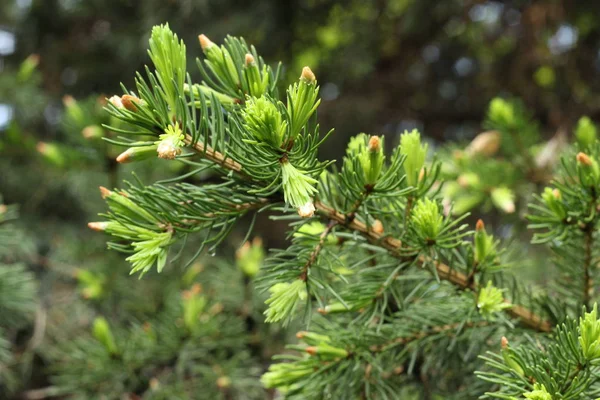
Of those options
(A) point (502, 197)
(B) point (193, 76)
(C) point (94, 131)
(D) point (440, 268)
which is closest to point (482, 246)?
(D) point (440, 268)

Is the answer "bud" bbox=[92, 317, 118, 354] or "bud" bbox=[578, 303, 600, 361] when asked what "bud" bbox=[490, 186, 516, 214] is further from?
"bud" bbox=[92, 317, 118, 354]

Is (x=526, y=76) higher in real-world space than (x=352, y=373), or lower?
higher

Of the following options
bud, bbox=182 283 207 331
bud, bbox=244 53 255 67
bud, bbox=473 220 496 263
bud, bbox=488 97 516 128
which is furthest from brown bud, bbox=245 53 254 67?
bud, bbox=488 97 516 128

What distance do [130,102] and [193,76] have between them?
1.37 m

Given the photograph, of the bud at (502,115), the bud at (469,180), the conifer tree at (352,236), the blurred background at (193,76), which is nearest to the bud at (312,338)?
the conifer tree at (352,236)

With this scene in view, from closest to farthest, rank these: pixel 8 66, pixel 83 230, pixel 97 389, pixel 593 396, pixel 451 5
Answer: pixel 593 396 → pixel 97 389 → pixel 83 230 → pixel 451 5 → pixel 8 66

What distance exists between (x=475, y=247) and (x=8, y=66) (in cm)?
205

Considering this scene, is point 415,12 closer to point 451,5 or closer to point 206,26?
point 451,5

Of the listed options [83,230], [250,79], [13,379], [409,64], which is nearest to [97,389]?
[13,379]

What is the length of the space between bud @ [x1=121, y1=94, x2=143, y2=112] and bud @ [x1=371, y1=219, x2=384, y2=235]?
0.72 ft

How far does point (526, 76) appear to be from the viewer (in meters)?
1.77

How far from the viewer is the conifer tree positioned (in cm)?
40

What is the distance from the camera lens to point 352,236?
18.7 inches

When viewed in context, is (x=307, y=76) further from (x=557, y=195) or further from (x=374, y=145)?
(x=557, y=195)
